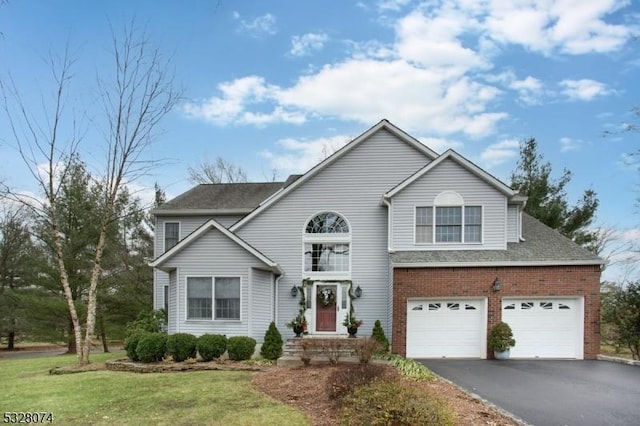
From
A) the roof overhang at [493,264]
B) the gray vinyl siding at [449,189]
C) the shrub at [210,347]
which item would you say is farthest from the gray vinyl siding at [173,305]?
the gray vinyl siding at [449,189]

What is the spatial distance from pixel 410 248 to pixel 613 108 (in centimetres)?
850

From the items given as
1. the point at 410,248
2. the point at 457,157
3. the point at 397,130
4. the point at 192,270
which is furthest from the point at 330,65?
the point at 192,270

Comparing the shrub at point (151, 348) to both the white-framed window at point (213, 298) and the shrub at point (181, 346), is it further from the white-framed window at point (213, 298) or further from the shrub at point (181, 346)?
the white-framed window at point (213, 298)

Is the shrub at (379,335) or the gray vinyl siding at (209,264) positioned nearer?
the shrub at (379,335)

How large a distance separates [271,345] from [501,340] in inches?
286

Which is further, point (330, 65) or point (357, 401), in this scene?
point (330, 65)

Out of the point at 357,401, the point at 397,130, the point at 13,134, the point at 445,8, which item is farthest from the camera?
the point at 397,130

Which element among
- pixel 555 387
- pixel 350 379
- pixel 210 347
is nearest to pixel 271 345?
pixel 210 347

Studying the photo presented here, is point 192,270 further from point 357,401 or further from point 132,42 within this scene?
point 357,401

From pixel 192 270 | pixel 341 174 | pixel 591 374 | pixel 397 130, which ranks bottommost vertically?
pixel 591 374

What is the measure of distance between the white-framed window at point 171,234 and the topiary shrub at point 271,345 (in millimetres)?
6511

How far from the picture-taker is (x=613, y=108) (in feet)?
50.3

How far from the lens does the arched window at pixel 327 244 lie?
54.0 ft

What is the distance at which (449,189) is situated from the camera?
15586mm
